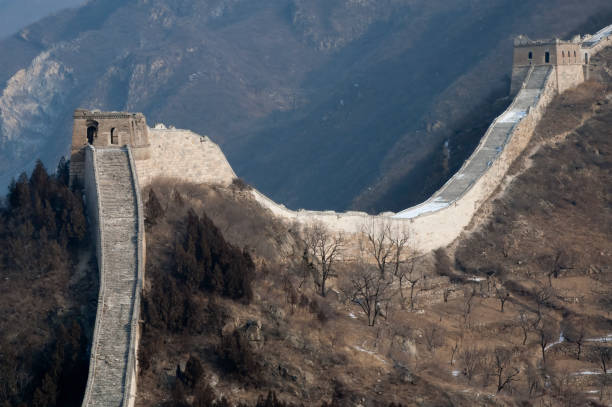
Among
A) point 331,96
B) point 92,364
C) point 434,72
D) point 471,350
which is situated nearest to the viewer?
point 92,364

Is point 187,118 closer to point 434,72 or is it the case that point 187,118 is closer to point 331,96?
point 331,96

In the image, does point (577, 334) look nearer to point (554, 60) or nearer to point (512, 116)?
point (512, 116)

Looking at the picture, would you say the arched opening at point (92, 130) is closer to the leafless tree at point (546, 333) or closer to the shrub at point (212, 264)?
the shrub at point (212, 264)

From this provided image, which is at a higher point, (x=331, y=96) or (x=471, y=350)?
(x=331, y=96)

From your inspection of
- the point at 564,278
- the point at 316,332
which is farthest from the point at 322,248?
the point at 564,278

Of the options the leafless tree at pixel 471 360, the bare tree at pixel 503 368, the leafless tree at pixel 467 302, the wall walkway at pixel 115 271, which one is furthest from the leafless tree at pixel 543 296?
the wall walkway at pixel 115 271

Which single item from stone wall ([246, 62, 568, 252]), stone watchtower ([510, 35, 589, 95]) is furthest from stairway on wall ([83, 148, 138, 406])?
stone watchtower ([510, 35, 589, 95])
